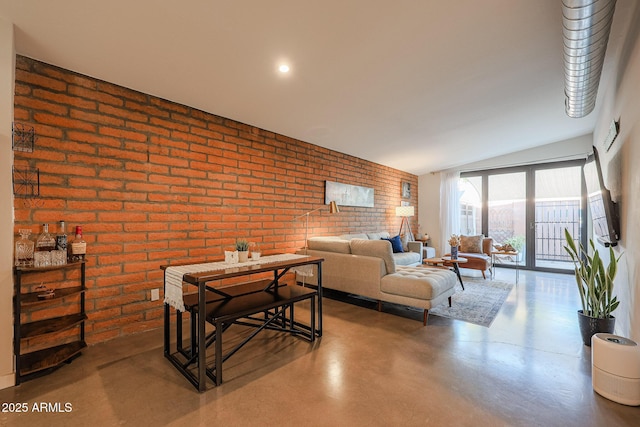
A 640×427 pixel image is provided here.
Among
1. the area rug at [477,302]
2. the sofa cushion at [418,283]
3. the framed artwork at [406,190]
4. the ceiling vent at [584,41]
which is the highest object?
the ceiling vent at [584,41]

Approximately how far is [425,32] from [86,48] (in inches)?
97.2

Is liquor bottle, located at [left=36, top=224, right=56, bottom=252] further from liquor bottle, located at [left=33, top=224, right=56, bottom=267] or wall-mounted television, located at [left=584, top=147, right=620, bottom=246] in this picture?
wall-mounted television, located at [left=584, top=147, right=620, bottom=246]

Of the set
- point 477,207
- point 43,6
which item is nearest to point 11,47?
point 43,6

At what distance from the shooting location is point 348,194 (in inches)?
203

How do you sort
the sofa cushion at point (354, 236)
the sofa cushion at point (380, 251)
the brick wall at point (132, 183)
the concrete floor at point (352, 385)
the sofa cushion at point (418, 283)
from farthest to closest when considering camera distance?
the sofa cushion at point (354, 236) → the sofa cushion at point (380, 251) → the sofa cushion at point (418, 283) → the brick wall at point (132, 183) → the concrete floor at point (352, 385)

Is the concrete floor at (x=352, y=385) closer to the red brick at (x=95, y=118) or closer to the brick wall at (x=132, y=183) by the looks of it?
the brick wall at (x=132, y=183)

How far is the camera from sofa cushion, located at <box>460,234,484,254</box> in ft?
18.2

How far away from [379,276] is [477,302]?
59.3 inches

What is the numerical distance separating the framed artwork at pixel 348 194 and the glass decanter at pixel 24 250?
349cm

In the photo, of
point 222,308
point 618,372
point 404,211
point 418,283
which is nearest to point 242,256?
point 222,308

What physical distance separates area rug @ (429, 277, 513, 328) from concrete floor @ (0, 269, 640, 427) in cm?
37

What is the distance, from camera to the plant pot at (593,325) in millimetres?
2348

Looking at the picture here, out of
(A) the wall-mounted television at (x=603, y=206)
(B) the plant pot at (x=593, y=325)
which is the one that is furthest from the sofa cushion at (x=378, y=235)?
(B) the plant pot at (x=593, y=325)

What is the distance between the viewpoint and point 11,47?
175cm
